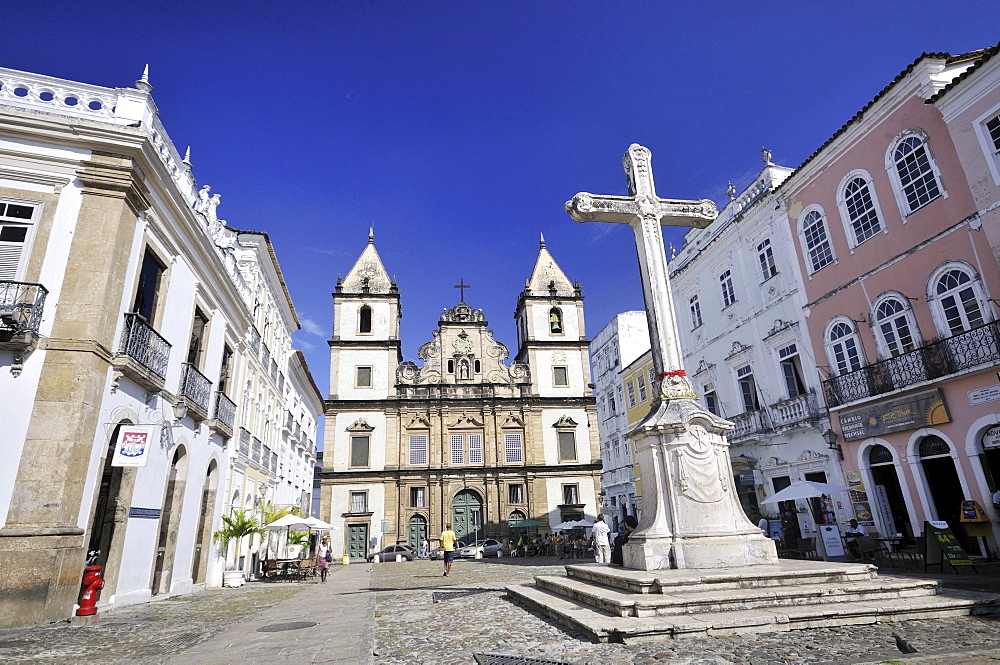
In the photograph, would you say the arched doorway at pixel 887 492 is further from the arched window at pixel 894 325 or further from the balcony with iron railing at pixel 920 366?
the arched window at pixel 894 325

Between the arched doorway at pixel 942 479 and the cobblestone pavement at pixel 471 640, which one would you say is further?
the arched doorway at pixel 942 479

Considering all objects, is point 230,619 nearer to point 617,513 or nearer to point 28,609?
point 28,609

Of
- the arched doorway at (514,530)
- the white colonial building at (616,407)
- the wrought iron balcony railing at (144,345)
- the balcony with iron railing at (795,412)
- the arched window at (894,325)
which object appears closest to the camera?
the wrought iron balcony railing at (144,345)

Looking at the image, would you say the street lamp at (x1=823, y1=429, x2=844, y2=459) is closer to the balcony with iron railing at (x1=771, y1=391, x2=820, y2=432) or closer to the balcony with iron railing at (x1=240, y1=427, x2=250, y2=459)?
the balcony with iron railing at (x1=771, y1=391, x2=820, y2=432)

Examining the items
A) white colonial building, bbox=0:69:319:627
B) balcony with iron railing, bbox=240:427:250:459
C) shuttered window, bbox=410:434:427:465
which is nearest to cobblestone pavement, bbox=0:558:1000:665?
white colonial building, bbox=0:69:319:627

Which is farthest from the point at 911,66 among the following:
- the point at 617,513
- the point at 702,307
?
the point at 617,513

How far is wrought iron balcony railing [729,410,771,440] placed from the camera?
1847 cm

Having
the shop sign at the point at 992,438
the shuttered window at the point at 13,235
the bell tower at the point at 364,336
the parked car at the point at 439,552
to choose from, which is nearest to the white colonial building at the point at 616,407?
the parked car at the point at 439,552

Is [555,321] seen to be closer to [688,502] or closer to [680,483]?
[680,483]

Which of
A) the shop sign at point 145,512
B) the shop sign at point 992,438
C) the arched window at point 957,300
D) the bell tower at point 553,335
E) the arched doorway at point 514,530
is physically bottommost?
the arched doorway at point 514,530

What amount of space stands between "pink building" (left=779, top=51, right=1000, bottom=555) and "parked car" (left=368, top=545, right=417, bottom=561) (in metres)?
24.7

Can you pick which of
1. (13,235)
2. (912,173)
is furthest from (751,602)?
(912,173)

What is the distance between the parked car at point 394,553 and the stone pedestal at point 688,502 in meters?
27.4

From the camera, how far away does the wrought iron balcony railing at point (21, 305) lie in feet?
27.9
